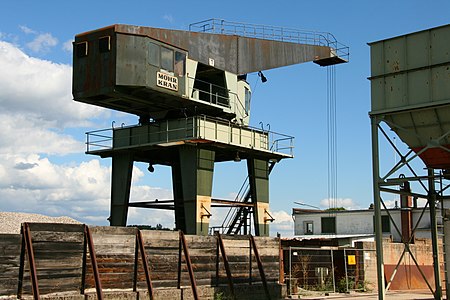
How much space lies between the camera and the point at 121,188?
36.5 metres

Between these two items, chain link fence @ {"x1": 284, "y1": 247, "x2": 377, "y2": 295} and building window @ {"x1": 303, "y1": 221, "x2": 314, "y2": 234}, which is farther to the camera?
building window @ {"x1": 303, "y1": 221, "x2": 314, "y2": 234}

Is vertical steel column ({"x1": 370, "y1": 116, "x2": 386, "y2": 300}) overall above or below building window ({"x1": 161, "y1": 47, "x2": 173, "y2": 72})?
below

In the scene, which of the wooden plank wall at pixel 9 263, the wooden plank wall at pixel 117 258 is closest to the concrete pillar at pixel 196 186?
the wooden plank wall at pixel 117 258

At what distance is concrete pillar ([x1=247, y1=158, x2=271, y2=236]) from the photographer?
125ft

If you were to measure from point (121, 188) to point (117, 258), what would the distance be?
16699 mm

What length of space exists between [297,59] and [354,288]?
48.3 ft

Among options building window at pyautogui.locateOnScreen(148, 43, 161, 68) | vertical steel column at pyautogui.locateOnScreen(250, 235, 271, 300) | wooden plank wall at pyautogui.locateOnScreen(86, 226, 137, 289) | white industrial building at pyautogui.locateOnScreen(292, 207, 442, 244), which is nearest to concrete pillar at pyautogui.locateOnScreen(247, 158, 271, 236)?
building window at pyautogui.locateOnScreen(148, 43, 161, 68)

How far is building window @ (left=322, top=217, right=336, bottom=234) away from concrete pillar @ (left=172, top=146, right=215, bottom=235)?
74.6 feet

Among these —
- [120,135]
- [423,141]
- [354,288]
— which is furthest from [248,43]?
[423,141]

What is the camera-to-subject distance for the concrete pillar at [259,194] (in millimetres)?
38156

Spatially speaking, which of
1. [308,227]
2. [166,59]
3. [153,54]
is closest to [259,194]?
[166,59]

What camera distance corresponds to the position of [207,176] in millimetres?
34688

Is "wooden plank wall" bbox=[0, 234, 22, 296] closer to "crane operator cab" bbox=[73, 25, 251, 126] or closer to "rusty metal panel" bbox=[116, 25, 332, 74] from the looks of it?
"crane operator cab" bbox=[73, 25, 251, 126]

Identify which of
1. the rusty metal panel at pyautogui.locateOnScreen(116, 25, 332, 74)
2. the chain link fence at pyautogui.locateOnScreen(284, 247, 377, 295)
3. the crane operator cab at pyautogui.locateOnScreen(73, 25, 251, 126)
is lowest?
the chain link fence at pyautogui.locateOnScreen(284, 247, 377, 295)
